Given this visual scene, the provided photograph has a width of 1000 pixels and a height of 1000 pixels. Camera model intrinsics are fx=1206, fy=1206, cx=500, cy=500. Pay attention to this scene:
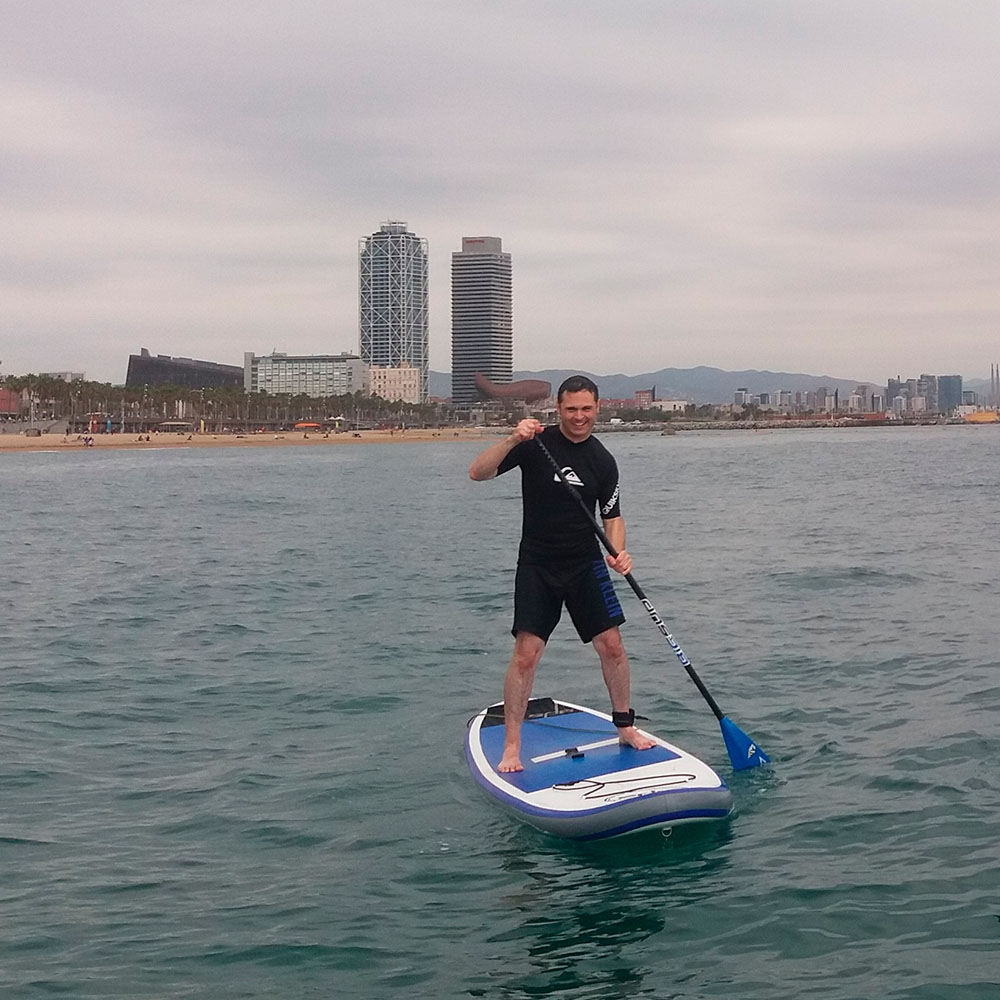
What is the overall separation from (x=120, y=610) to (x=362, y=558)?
26.9 feet

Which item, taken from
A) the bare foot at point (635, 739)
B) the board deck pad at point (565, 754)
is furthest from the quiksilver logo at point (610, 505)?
the board deck pad at point (565, 754)

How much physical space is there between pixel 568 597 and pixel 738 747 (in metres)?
1.87

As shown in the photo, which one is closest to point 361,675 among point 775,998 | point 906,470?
point 775,998

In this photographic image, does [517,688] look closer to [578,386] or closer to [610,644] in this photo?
[610,644]

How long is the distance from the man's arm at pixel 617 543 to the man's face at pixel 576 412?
0.67 metres

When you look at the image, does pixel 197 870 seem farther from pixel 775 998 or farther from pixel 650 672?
pixel 650 672

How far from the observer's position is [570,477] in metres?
8.00

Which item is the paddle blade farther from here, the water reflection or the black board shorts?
the black board shorts

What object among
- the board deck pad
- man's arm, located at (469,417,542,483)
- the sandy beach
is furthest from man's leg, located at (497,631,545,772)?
the sandy beach

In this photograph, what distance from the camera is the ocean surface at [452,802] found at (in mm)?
6039

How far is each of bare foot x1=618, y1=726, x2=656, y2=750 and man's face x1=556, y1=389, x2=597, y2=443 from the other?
Result: 6.82 ft

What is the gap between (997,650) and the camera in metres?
13.3

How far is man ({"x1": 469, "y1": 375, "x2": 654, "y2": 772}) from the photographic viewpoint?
796 cm

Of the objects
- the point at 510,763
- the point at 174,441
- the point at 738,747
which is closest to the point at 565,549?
the point at 510,763
